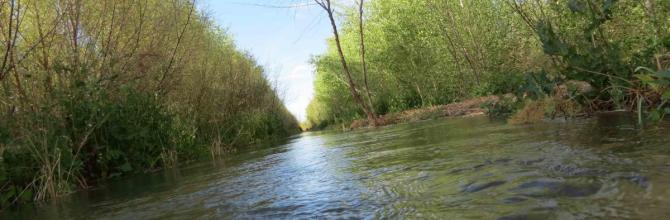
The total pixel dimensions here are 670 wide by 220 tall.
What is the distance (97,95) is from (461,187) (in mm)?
5796

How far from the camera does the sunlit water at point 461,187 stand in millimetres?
2217

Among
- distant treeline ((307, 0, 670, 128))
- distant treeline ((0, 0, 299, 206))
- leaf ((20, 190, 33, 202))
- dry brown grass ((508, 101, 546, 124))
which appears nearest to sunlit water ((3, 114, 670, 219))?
leaf ((20, 190, 33, 202))

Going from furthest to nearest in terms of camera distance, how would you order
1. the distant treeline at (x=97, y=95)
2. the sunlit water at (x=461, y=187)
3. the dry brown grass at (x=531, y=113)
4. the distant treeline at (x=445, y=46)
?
the distant treeline at (x=445, y=46)
the dry brown grass at (x=531, y=113)
the distant treeline at (x=97, y=95)
the sunlit water at (x=461, y=187)

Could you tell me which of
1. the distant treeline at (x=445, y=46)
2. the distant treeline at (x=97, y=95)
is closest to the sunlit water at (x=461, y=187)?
the distant treeline at (x=97, y=95)

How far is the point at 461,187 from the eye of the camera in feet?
9.39

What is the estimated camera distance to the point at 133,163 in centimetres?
780

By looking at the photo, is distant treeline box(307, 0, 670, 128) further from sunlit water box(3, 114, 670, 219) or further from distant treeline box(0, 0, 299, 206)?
distant treeline box(0, 0, 299, 206)

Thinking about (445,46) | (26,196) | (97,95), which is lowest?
(26,196)

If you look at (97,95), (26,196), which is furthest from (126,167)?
(26,196)

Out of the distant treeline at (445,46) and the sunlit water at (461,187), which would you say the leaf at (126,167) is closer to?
the sunlit water at (461,187)

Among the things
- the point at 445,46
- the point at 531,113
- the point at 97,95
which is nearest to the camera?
the point at 531,113

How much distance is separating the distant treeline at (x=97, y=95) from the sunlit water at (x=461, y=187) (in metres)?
0.76

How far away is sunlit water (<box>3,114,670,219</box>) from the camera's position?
7.27ft

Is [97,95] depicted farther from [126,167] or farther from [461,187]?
[461,187]
